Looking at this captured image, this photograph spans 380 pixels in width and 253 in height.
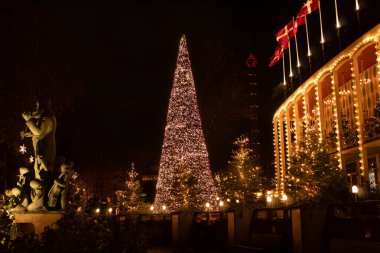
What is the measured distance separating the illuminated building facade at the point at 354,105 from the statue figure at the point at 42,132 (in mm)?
14568

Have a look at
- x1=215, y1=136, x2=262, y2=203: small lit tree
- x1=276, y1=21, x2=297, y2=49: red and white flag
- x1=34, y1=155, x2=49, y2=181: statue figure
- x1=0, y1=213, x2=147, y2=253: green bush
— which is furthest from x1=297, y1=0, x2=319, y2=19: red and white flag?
x1=0, y1=213, x2=147, y2=253: green bush

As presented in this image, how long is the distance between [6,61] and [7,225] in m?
8.56

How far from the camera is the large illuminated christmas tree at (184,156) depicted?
26859 mm

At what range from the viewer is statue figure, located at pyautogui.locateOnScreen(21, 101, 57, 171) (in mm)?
10961

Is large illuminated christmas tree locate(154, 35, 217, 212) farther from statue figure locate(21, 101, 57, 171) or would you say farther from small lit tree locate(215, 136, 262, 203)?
statue figure locate(21, 101, 57, 171)

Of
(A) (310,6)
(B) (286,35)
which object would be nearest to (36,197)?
(A) (310,6)

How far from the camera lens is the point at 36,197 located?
10570mm

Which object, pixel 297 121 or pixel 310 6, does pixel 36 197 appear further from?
pixel 297 121

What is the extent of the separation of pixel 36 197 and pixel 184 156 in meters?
16.8

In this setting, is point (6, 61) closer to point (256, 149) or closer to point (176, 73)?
point (176, 73)

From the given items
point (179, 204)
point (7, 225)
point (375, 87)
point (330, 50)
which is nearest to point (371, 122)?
point (375, 87)

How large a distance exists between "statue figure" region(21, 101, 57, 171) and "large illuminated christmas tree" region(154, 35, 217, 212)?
1577cm

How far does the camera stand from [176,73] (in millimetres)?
27672

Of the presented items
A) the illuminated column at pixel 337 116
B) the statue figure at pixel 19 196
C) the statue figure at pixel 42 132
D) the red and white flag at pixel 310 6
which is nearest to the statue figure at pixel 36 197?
the statue figure at pixel 19 196
